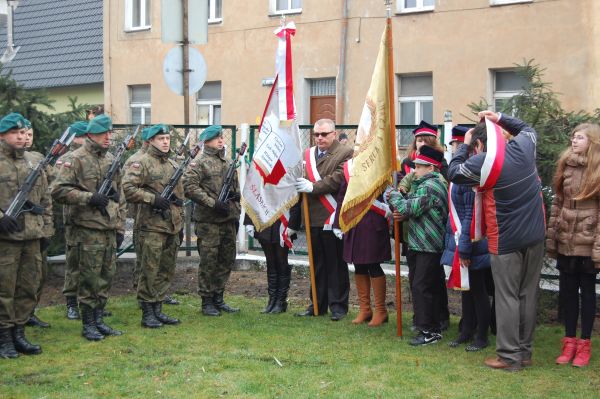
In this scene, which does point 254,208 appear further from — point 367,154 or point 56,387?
point 56,387

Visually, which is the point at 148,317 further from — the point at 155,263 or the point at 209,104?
the point at 209,104

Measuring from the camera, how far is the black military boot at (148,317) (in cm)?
954

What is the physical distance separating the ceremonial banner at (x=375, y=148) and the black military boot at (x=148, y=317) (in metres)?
2.33

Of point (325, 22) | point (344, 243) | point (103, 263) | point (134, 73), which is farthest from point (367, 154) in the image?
point (134, 73)

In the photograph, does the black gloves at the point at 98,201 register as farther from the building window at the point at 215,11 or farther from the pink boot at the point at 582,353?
the building window at the point at 215,11

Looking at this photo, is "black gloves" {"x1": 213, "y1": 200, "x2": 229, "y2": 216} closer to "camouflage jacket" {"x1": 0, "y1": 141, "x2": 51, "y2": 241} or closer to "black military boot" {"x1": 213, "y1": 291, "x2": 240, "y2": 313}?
"black military boot" {"x1": 213, "y1": 291, "x2": 240, "y2": 313}

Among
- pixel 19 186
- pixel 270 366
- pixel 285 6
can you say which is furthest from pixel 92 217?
pixel 285 6

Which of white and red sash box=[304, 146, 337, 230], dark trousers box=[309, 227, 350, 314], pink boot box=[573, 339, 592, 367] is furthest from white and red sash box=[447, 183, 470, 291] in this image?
dark trousers box=[309, 227, 350, 314]

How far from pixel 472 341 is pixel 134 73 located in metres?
19.1

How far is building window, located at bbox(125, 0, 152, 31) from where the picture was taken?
25.8 metres

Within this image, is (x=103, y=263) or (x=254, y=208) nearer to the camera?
(x=103, y=263)

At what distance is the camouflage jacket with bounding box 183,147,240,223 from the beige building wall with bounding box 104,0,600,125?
10.4 metres

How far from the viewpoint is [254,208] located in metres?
10.1

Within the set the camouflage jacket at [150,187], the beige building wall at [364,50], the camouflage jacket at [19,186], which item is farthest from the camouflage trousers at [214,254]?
the beige building wall at [364,50]
